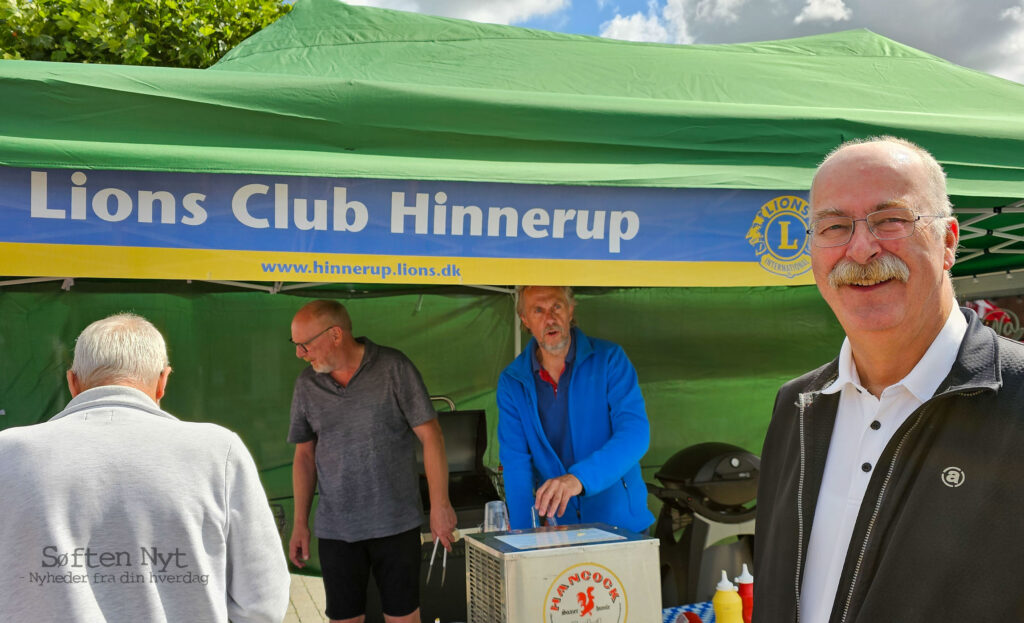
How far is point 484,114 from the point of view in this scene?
2488mm

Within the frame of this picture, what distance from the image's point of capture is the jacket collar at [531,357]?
2834mm

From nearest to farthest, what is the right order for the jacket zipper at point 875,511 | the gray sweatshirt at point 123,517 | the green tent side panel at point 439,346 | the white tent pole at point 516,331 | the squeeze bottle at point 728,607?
the jacket zipper at point 875,511, the gray sweatshirt at point 123,517, the squeeze bottle at point 728,607, the green tent side panel at point 439,346, the white tent pole at point 516,331

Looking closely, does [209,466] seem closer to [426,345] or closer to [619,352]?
[619,352]

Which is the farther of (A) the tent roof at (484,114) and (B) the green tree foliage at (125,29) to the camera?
(B) the green tree foliage at (125,29)

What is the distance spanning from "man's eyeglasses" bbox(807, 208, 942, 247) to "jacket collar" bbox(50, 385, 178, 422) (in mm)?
1434

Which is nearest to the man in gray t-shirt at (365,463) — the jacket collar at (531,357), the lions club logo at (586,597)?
the jacket collar at (531,357)

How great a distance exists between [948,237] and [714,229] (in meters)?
1.38

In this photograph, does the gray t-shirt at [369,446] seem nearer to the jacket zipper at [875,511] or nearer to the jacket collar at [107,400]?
the jacket collar at [107,400]

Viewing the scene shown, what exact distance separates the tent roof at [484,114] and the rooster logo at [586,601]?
1134 mm

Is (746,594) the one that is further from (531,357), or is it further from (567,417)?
(531,357)

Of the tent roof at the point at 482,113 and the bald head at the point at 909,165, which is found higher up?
the tent roof at the point at 482,113

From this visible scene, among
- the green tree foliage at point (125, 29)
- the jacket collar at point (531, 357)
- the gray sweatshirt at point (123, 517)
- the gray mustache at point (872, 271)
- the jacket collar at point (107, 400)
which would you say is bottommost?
the gray sweatshirt at point (123, 517)

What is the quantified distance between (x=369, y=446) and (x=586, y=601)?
4.94 feet

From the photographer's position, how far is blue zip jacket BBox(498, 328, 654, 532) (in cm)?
271
